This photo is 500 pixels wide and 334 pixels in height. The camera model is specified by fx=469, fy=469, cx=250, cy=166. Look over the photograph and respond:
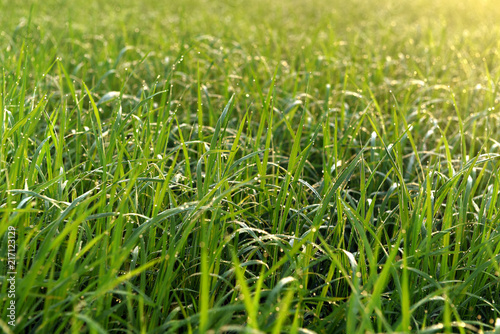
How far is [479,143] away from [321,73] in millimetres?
1052

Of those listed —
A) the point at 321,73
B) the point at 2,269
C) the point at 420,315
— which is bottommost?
the point at 420,315

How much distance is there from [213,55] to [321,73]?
0.70 m

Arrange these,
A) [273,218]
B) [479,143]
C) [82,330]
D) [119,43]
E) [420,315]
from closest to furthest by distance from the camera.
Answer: [82,330] → [420,315] → [273,218] → [479,143] → [119,43]

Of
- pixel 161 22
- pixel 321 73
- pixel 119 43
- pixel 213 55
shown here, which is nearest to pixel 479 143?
pixel 321 73

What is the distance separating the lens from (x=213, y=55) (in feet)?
9.92

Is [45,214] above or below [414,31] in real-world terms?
below

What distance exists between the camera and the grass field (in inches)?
38.8

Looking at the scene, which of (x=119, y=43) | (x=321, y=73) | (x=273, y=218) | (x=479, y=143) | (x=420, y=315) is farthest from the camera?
(x=119, y=43)

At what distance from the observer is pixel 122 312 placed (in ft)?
3.66

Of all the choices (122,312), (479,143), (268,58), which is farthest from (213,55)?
(122,312)

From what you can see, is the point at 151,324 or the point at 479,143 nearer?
the point at 151,324

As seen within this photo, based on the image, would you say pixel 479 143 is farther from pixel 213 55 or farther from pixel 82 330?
pixel 82 330

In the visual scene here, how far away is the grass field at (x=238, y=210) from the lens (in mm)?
986

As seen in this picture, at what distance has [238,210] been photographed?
1331 mm
